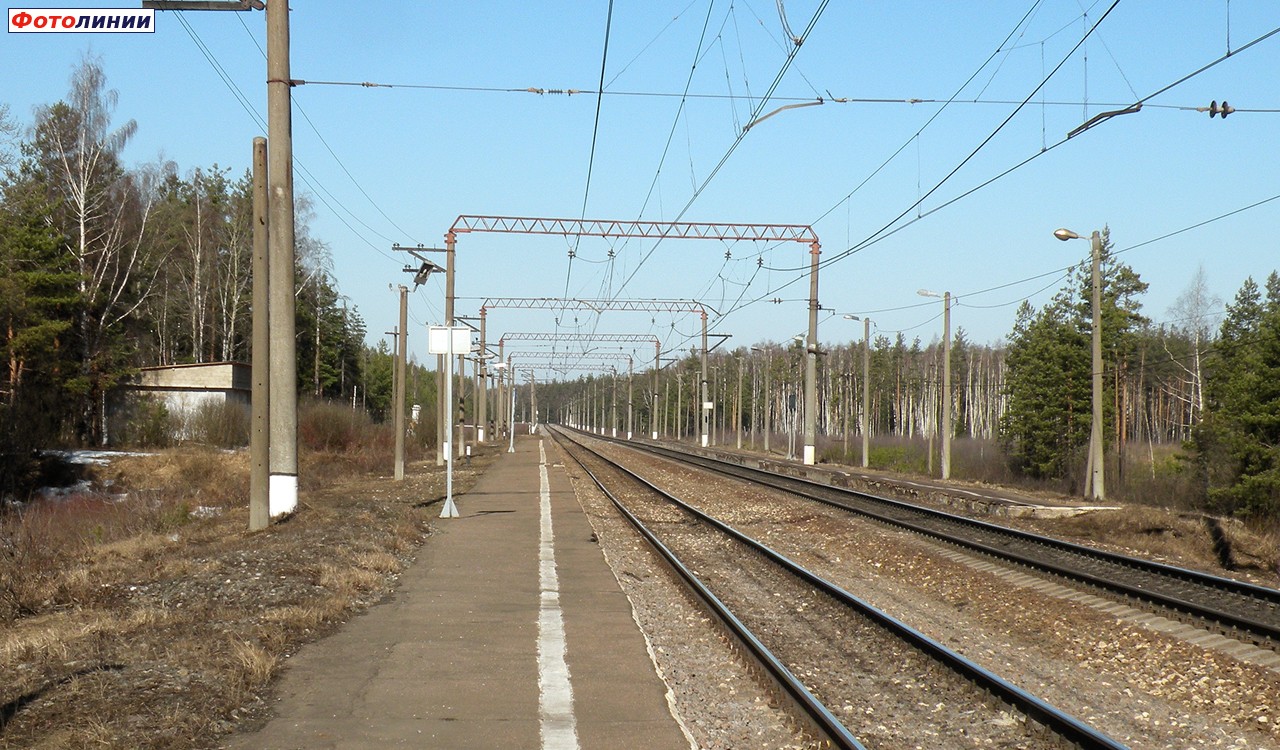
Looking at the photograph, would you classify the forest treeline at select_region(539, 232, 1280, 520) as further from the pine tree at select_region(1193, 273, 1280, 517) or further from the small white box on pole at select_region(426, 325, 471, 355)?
the small white box on pole at select_region(426, 325, 471, 355)

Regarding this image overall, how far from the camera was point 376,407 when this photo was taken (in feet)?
370

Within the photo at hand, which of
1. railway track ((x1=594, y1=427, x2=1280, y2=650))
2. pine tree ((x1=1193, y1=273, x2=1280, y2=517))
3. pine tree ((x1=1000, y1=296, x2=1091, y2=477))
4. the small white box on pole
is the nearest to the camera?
railway track ((x1=594, y1=427, x2=1280, y2=650))

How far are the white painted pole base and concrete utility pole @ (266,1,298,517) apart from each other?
0.05 ft

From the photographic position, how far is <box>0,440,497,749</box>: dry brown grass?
21.5 feet

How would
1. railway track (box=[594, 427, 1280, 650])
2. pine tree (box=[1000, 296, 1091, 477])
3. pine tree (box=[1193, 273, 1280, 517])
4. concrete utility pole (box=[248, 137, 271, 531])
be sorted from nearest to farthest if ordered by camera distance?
1. railway track (box=[594, 427, 1280, 650])
2. concrete utility pole (box=[248, 137, 271, 531])
3. pine tree (box=[1193, 273, 1280, 517])
4. pine tree (box=[1000, 296, 1091, 477])

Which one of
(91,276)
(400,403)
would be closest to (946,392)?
(400,403)

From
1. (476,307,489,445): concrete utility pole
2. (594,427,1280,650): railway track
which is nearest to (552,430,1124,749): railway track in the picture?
(594,427,1280,650): railway track

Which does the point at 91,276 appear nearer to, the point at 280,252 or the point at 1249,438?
the point at 280,252

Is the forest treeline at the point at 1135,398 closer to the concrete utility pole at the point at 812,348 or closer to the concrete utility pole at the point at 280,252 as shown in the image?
the concrete utility pole at the point at 812,348

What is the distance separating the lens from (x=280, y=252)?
1652 centimetres

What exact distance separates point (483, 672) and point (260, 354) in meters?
9.07

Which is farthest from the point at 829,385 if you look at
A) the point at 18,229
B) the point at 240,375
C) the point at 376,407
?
the point at 18,229

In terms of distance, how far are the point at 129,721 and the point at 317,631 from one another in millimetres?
3316

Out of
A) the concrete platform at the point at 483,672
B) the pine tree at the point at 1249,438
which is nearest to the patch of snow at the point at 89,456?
the concrete platform at the point at 483,672
